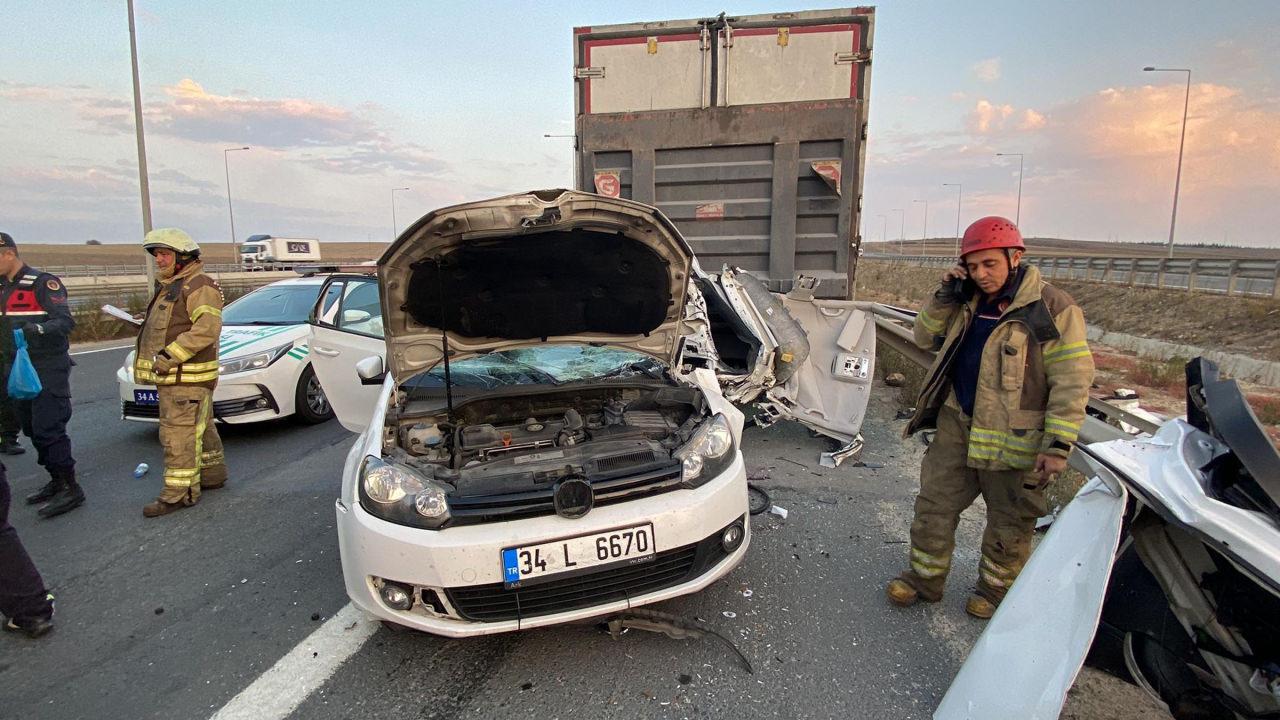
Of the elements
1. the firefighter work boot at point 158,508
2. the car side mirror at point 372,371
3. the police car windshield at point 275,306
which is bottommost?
the firefighter work boot at point 158,508

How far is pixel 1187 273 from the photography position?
1789cm

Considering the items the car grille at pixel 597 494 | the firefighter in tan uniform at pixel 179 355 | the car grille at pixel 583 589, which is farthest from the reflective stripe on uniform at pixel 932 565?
the firefighter in tan uniform at pixel 179 355

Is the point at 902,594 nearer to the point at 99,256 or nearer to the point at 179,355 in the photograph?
the point at 179,355

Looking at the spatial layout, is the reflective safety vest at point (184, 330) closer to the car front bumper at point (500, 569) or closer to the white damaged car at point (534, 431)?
the white damaged car at point (534, 431)

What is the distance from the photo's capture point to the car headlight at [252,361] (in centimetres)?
518

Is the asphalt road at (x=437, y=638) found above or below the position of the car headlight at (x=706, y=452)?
below

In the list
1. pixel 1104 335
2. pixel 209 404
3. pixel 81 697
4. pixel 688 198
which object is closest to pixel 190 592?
pixel 81 697

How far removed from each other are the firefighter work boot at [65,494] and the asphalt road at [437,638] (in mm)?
88

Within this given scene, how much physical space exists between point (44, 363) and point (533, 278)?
3.28m

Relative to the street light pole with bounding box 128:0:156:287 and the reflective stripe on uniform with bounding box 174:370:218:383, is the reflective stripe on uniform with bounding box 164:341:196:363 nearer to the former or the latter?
the reflective stripe on uniform with bounding box 174:370:218:383

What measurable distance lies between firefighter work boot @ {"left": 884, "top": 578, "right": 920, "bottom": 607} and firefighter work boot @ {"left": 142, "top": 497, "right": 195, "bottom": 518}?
13.7 feet

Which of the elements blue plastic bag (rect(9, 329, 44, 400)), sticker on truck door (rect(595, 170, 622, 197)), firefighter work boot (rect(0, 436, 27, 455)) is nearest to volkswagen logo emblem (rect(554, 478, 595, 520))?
blue plastic bag (rect(9, 329, 44, 400))

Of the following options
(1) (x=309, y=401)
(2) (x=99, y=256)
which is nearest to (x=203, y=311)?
(1) (x=309, y=401)

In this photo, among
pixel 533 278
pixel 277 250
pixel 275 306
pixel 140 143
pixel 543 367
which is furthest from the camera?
pixel 277 250
